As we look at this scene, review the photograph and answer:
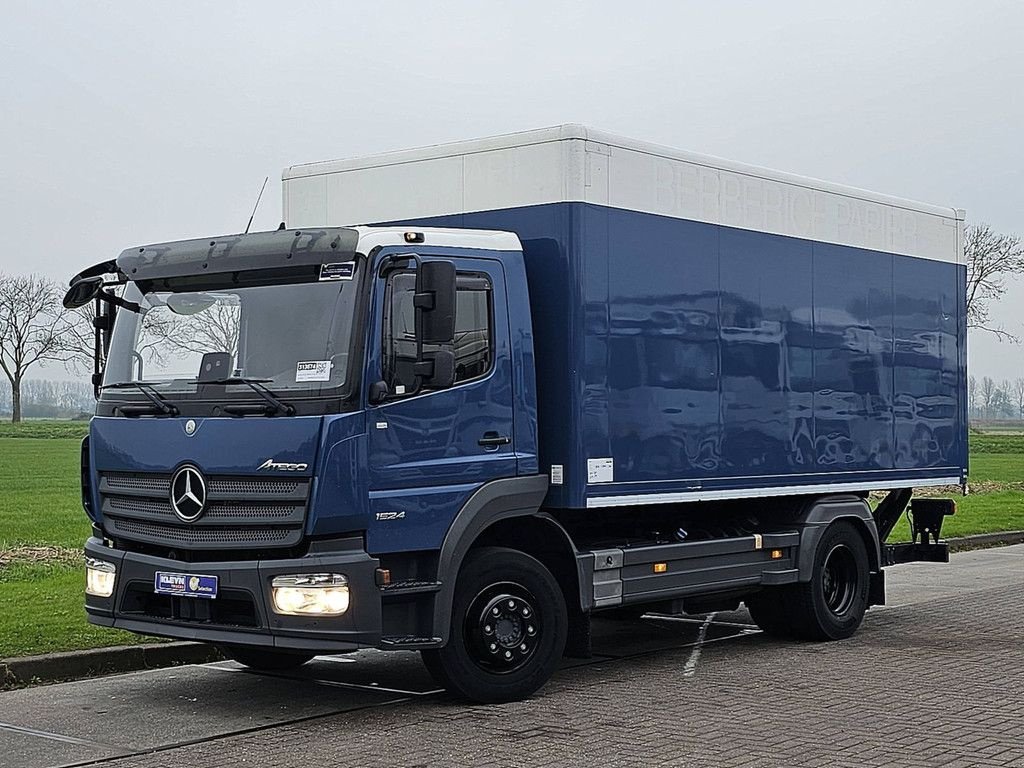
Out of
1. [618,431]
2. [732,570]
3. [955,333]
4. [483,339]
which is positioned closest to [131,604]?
[483,339]

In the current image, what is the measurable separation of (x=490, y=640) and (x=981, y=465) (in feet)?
135

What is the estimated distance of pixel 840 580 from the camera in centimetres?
1251

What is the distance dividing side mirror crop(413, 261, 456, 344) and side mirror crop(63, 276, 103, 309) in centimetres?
244

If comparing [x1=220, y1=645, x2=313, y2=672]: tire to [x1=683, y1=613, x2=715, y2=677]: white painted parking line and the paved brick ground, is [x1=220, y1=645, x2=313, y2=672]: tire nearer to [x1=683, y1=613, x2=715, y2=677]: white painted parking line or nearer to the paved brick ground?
the paved brick ground

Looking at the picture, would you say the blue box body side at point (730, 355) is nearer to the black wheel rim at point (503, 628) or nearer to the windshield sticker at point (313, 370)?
the black wheel rim at point (503, 628)

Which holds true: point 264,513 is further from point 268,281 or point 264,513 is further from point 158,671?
point 158,671

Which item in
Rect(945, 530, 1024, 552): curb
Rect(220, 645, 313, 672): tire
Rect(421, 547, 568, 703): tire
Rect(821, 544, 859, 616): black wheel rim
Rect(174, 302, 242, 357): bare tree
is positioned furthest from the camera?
Rect(945, 530, 1024, 552): curb

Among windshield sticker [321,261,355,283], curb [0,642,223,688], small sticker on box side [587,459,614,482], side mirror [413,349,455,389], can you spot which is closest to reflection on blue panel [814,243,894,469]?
small sticker on box side [587,459,614,482]

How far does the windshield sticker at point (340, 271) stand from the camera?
859 cm

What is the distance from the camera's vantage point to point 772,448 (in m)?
11.4

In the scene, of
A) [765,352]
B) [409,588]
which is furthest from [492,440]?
[765,352]

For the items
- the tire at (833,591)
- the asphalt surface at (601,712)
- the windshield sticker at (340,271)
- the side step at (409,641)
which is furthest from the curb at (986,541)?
the windshield sticker at (340,271)

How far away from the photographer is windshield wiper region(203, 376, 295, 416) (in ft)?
27.7

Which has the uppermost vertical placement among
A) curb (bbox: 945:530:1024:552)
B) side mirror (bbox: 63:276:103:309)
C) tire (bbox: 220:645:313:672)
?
side mirror (bbox: 63:276:103:309)
